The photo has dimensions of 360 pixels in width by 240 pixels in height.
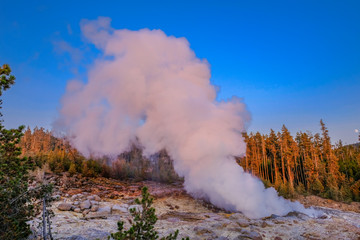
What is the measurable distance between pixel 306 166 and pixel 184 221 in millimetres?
34429

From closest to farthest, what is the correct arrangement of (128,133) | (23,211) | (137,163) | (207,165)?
(23,211) → (207,165) → (128,133) → (137,163)

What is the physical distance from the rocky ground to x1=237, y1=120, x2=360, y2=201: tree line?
13.5m

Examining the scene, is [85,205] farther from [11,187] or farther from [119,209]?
[11,187]

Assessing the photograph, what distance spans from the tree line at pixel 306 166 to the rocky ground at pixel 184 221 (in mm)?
13509

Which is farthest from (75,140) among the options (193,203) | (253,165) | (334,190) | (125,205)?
(334,190)

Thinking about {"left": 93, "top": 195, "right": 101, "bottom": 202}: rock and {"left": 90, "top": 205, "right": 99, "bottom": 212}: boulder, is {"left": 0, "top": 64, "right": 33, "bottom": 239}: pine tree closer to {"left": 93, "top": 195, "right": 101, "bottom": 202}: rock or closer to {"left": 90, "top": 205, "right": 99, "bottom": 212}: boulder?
{"left": 90, "top": 205, "right": 99, "bottom": 212}: boulder

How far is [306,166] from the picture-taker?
3888cm

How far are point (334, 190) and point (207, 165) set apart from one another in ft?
67.0

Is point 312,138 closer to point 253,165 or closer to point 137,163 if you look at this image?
point 253,165

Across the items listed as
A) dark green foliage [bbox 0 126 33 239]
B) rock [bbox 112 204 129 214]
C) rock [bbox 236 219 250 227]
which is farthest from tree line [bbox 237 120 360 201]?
dark green foliage [bbox 0 126 33 239]

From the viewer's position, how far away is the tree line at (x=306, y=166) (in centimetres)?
2905

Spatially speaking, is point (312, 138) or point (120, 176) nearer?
point (120, 176)

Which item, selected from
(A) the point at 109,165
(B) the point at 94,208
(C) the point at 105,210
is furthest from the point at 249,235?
(A) the point at 109,165

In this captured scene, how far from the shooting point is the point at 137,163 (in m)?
38.7
